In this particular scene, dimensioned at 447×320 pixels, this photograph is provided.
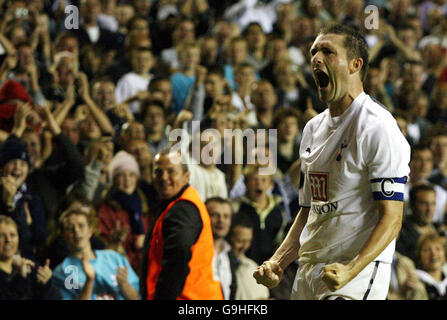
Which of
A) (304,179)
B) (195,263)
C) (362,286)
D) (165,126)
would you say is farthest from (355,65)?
(165,126)

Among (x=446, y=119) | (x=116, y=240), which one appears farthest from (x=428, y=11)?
(x=116, y=240)

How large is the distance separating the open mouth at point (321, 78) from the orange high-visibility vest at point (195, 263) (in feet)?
6.38

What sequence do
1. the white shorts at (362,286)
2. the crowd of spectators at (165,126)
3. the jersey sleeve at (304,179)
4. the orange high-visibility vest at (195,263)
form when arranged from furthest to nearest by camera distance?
the crowd of spectators at (165,126), the orange high-visibility vest at (195,263), the jersey sleeve at (304,179), the white shorts at (362,286)

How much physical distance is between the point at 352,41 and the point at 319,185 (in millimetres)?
606

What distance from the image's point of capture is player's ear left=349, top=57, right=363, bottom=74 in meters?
3.51

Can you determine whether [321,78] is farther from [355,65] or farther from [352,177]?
[352,177]

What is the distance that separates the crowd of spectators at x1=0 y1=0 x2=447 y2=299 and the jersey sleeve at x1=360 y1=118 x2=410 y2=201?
3450 mm

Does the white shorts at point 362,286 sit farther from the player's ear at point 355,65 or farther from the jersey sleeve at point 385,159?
the player's ear at point 355,65

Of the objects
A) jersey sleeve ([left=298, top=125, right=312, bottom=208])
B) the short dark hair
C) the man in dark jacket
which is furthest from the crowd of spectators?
the short dark hair

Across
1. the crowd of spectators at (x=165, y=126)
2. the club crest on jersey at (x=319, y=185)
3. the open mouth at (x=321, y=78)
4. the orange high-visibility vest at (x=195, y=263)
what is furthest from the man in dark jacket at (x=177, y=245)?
the open mouth at (x=321, y=78)

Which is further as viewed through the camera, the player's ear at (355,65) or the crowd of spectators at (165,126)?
the crowd of spectators at (165,126)

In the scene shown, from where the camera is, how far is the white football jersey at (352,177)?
336 centimetres

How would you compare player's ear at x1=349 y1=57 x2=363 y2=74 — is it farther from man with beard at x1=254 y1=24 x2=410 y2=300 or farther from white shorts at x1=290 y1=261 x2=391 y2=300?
white shorts at x1=290 y1=261 x2=391 y2=300

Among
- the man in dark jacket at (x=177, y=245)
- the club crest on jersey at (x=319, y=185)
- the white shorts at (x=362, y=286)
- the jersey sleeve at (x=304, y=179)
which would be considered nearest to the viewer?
the white shorts at (x=362, y=286)
